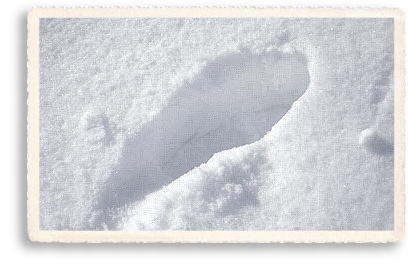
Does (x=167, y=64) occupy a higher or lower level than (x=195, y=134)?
higher

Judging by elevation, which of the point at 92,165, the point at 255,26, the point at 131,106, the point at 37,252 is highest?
the point at 255,26

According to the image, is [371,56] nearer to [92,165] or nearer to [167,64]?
[167,64]

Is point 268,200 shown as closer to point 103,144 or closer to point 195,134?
point 195,134

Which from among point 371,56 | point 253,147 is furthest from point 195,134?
point 371,56
